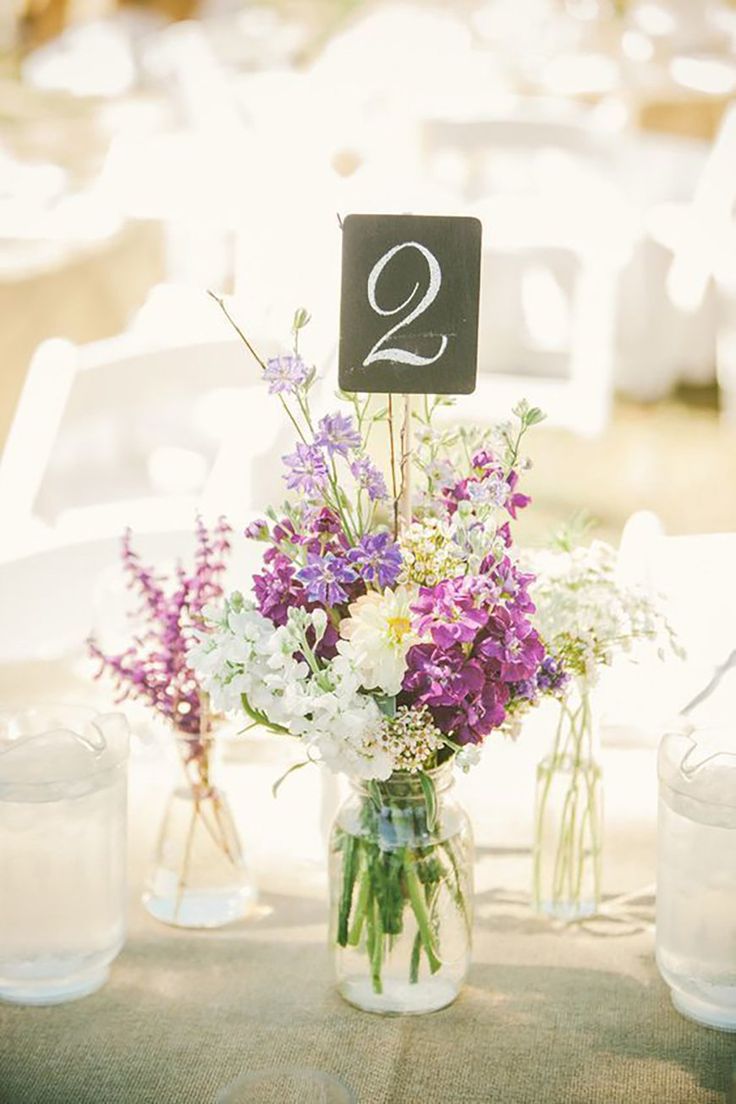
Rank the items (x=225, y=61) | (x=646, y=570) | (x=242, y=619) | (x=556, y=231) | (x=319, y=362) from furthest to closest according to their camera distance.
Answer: (x=225, y=61), (x=556, y=231), (x=319, y=362), (x=646, y=570), (x=242, y=619)

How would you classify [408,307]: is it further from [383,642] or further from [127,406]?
[127,406]

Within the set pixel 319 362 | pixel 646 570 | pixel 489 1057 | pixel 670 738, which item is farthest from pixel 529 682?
pixel 319 362

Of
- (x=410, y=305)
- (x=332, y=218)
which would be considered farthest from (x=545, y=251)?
(x=410, y=305)

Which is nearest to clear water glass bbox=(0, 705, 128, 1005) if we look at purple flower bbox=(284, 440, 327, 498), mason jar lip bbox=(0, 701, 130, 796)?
mason jar lip bbox=(0, 701, 130, 796)

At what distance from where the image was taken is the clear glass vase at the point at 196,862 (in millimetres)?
1388

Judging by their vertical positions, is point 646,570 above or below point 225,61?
below

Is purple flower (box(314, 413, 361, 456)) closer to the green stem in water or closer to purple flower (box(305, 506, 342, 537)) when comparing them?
purple flower (box(305, 506, 342, 537))

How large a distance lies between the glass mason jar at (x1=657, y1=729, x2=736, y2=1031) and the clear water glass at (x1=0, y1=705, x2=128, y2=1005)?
48 cm

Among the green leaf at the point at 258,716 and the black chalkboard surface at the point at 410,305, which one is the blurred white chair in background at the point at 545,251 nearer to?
the black chalkboard surface at the point at 410,305

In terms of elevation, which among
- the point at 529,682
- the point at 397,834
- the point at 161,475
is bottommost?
the point at 397,834

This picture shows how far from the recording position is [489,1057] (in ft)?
3.82

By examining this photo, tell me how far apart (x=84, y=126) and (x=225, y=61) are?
1.71 ft

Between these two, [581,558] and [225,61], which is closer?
[581,558]

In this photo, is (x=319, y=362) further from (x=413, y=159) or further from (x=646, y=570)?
(x=413, y=159)
